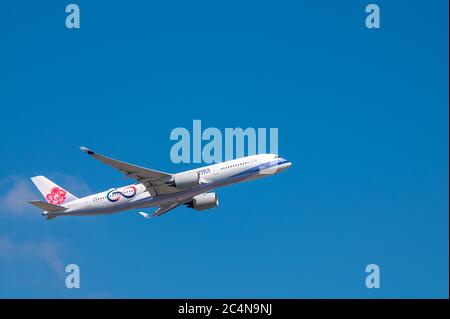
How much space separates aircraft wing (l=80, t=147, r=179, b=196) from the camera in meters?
70.0

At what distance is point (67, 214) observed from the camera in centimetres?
7481

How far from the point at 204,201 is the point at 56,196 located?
14.5 metres

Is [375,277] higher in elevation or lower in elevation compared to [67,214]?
lower

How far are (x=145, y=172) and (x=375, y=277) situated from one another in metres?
22.3

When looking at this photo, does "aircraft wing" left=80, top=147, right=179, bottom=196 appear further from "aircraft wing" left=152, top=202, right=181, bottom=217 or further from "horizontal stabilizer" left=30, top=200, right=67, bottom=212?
"horizontal stabilizer" left=30, top=200, right=67, bottom=212

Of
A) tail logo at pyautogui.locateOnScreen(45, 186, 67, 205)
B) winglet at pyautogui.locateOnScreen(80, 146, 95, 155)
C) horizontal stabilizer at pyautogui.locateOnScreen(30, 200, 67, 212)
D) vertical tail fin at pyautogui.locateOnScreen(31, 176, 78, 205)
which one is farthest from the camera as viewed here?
tail logo at pyautogui.locateOnScreen(45, 186, 67, 205)

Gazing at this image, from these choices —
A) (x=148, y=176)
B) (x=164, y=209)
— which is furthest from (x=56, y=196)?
(x=148, y=176)

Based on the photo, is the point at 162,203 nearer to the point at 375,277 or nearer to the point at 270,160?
the point at 270,160

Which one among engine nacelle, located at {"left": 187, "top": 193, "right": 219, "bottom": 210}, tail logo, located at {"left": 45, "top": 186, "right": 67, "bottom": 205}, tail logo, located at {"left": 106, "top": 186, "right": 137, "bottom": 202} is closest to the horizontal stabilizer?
tail logo, located at {"left": 45, "top": 186, "right": 67, "bottom": 205}

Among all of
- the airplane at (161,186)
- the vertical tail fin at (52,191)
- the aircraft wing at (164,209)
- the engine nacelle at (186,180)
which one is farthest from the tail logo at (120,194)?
the aircraft wing at (164,209)

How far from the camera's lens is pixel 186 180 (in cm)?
7156

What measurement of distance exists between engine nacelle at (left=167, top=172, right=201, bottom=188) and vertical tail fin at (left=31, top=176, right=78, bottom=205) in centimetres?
1119

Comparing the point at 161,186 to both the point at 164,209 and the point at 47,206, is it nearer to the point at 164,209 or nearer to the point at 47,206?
the point at 164,209
